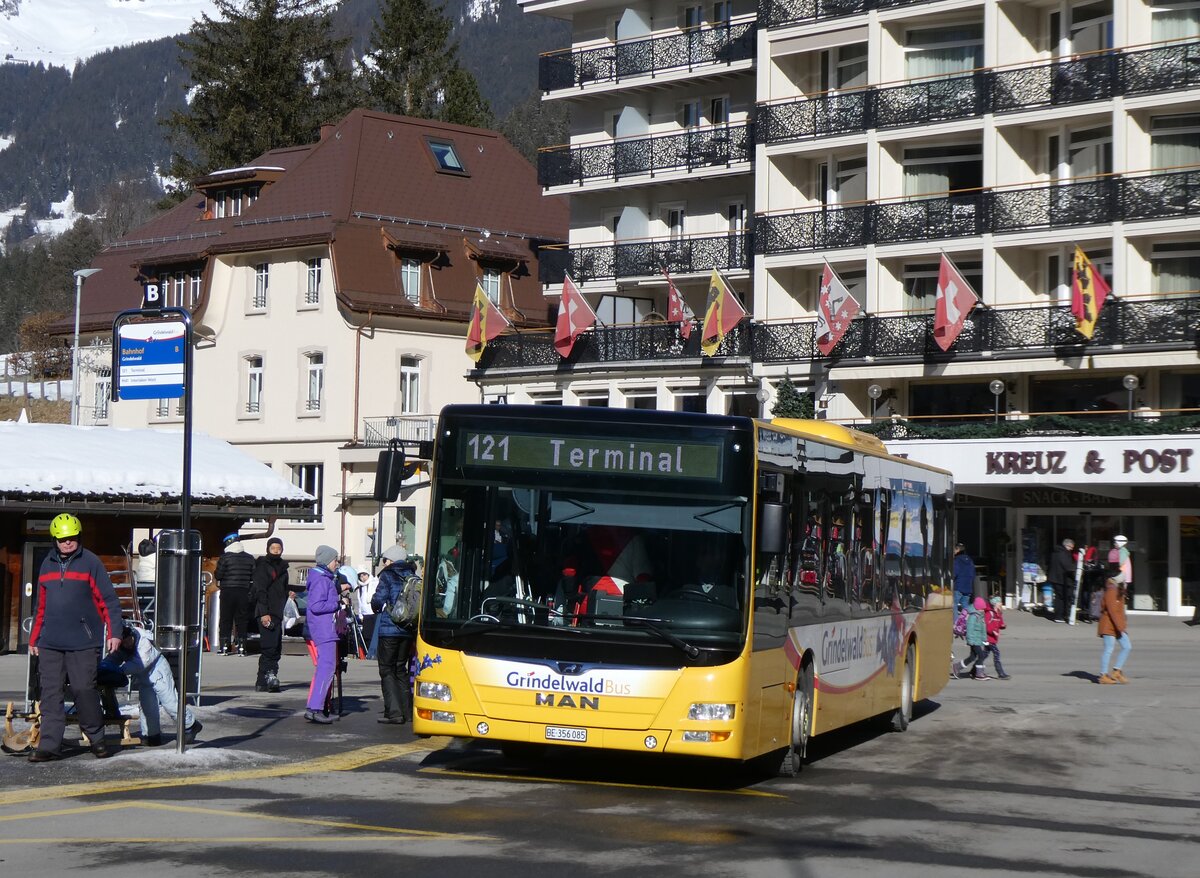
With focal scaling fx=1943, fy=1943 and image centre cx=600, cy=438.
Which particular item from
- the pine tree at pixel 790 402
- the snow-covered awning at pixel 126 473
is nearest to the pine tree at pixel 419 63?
the pine tree at pixel 790 402

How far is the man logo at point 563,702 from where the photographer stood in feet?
44.9

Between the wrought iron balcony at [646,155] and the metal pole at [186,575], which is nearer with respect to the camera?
the metal pole at [186,575]

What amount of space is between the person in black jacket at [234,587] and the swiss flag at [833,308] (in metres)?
20.5

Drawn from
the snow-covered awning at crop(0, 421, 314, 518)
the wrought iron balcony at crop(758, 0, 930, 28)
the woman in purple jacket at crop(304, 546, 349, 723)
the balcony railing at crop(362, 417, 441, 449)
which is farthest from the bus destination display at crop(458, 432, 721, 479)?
the balcony railing at crop(362, 417, 441, 449)

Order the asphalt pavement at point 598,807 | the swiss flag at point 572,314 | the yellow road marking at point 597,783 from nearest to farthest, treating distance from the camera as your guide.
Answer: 1. the asphalt pavement at point 598,807
2. the yellow road marking at point 597,783
3. the swiss flag at point 572,314

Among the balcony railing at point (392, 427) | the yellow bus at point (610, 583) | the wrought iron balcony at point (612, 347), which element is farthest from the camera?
the balcony railing at point (392, 427)

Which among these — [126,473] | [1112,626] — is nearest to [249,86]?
[126,473]

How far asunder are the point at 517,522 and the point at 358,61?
72.5 m

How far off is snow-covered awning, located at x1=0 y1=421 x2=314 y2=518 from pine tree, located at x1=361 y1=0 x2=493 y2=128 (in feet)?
151

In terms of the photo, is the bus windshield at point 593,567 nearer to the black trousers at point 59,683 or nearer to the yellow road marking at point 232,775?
the yellow road marking at point 232,775

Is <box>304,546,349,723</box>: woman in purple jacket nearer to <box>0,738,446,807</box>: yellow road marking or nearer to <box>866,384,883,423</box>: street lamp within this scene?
<box>0,738,446,807</box>: yellow road marking

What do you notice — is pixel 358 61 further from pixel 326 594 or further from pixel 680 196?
pixel 326 594

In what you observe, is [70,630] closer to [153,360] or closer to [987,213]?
[153,360]

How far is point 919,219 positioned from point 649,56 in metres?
10.4
